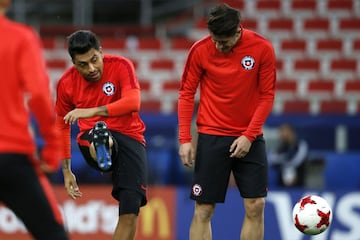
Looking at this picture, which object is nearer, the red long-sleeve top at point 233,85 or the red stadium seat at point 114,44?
the red long-sleeve top at point 233,85

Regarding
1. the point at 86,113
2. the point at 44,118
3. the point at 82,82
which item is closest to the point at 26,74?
the point at 44,118

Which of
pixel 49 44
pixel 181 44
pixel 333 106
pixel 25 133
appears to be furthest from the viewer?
pixel 49 44

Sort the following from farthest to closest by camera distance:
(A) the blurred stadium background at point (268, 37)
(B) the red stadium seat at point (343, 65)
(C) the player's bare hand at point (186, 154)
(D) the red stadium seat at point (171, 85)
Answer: (B) the red stadium seat at point (343, 65) → (D) the red stadium seat at point (171, 85) → (A) the blurred stadium background at point (268, 37) → (C) the player's bare hand at point (186, 154)

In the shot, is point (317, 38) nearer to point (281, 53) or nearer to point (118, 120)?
point (281, 53)

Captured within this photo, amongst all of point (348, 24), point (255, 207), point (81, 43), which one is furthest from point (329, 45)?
point (81, 43)

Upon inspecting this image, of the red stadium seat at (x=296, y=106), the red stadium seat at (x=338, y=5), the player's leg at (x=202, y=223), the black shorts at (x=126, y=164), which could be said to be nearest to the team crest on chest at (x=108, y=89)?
the black shorts at (x=126, y=164)

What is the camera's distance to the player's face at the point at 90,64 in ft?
24.4

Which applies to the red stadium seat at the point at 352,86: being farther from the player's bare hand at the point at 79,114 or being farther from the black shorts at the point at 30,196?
the black shorts at the point at 30,196

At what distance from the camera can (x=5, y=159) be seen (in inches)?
212

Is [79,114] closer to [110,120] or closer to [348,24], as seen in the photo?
[110,120]

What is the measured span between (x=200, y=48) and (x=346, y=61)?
30.3ft

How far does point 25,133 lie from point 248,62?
2.75 meters

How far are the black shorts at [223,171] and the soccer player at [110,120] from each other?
47 cm

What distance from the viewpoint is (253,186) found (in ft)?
25.7
